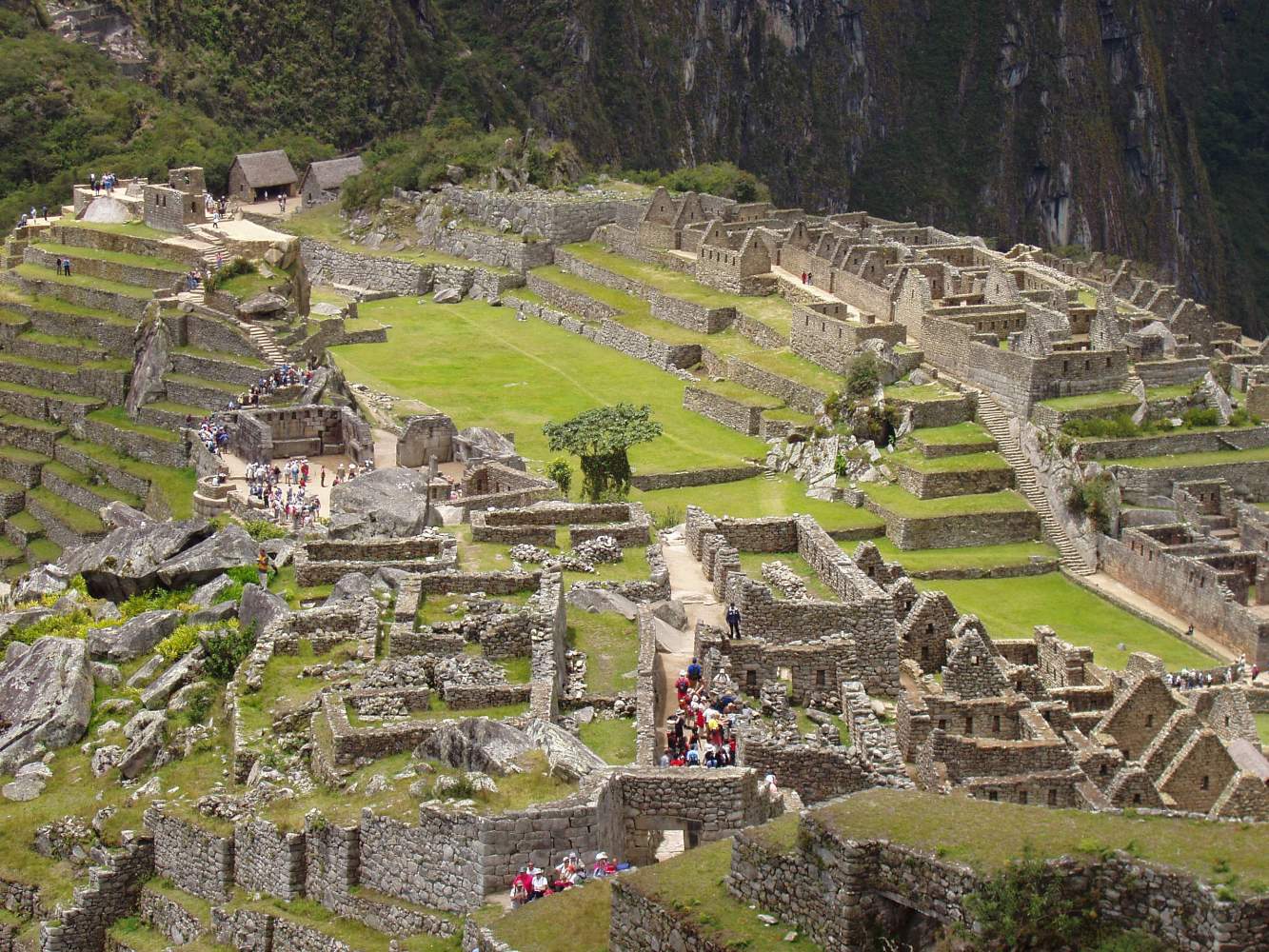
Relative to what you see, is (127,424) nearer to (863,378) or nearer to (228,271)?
(228,271)

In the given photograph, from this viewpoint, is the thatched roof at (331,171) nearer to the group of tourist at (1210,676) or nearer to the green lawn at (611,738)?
the group of tourist at (1210,676)

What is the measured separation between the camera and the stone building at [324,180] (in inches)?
4272

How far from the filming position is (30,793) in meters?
26.3

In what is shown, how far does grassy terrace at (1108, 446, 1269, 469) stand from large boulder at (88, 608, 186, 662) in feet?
123

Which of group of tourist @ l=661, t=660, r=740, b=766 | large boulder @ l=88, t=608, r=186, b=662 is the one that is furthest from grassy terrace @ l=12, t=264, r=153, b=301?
group of tourist @ l=661, t=660, r=740, b=766

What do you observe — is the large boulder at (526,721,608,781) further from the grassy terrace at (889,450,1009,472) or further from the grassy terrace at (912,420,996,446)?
the grassy terrace at (912,420,996,446)

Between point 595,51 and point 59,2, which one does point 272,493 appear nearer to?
point 59,2

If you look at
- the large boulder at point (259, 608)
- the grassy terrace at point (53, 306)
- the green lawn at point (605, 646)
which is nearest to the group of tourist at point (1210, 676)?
the green lawn at point (605, 646)

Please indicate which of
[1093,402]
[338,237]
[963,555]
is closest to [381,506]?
[963,555]

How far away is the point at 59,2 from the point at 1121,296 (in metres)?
68.3

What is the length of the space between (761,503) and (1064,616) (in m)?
9.15

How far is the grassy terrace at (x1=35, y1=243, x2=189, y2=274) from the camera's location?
6912 cm

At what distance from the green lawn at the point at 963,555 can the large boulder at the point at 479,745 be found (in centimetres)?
3525

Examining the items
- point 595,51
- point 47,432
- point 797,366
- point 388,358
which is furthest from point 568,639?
point 595,51
